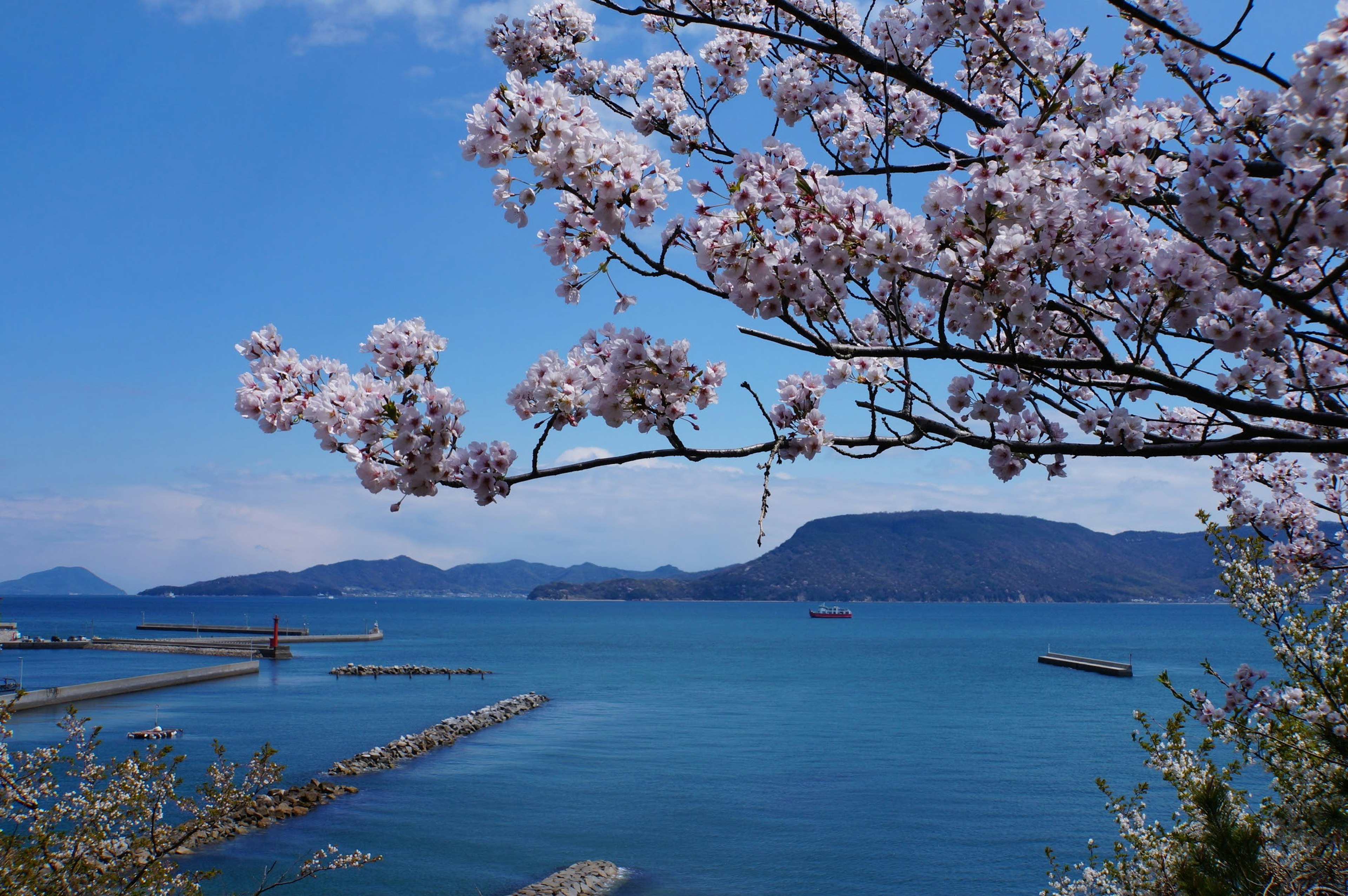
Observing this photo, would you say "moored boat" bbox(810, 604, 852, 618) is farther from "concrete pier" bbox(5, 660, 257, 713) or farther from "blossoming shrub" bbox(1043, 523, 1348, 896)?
"blossoming shrub" bbox(1043, 523, 1348, 896)

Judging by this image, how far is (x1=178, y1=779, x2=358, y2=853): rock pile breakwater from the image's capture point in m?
21.9

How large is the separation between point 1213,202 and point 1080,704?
2165 inches

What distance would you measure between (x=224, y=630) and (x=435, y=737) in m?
85.8

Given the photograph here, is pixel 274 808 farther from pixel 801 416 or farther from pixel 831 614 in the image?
pixel 831 614

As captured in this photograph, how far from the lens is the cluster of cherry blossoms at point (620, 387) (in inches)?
153

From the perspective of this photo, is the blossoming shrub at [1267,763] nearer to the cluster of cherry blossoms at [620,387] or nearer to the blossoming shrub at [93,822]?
the cluster of cherry blossoms at [620,387]

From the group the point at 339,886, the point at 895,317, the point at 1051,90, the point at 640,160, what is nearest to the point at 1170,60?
the point at 1051,90

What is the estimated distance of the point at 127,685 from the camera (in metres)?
47.3

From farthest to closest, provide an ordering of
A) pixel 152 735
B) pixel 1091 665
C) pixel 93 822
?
pixel 1091 665 → pixel 152 735 → pixel 93 822

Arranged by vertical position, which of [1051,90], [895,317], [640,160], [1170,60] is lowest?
[895,317]

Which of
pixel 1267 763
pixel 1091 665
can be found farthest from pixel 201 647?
pixel 1267 763

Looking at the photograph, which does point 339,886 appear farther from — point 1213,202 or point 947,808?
point 1213,202

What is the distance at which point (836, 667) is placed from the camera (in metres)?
71.4

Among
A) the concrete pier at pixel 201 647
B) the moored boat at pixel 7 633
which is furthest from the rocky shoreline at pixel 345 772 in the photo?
the moored boat at pixel 7 633
